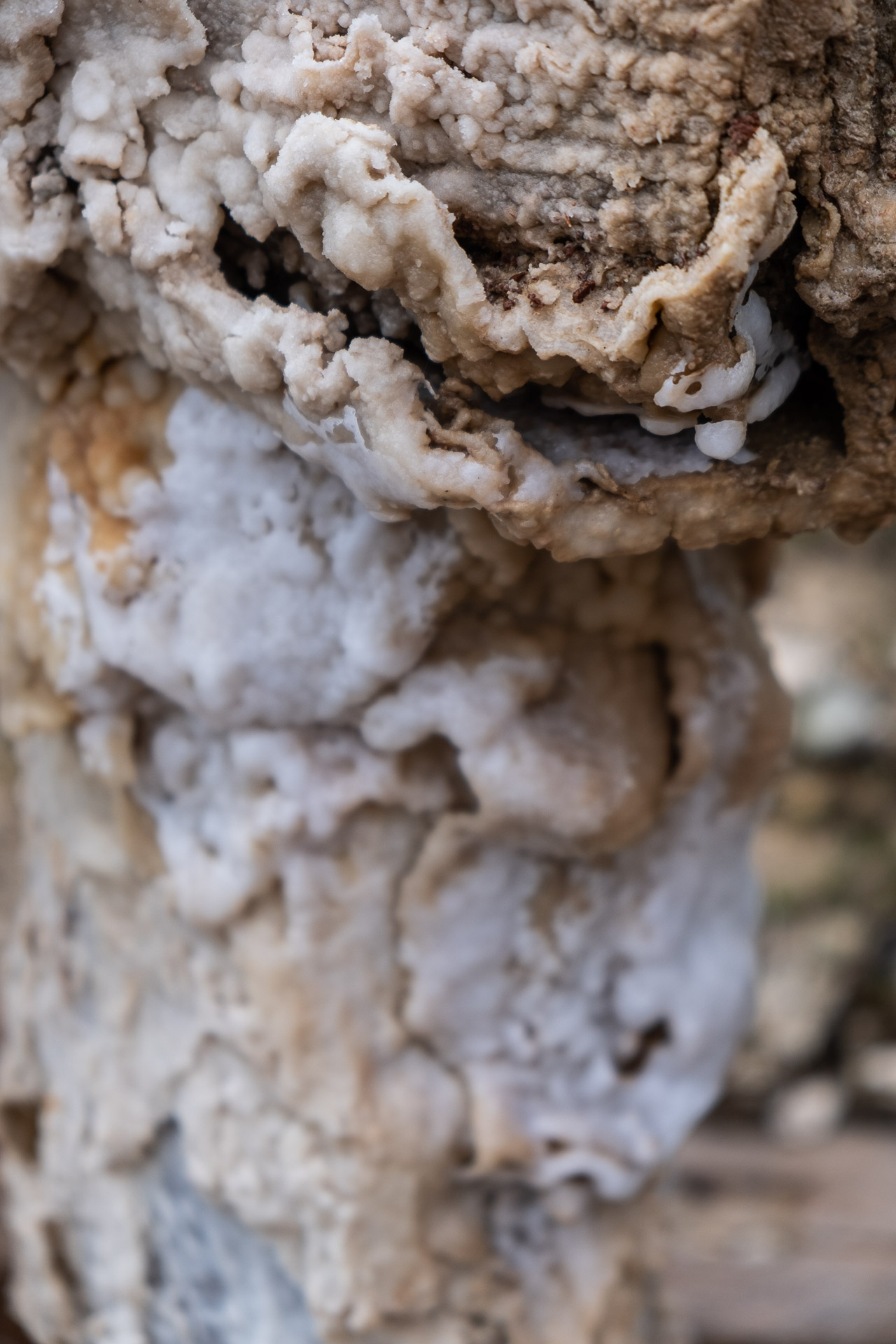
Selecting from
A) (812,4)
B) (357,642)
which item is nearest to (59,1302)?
(357,642)

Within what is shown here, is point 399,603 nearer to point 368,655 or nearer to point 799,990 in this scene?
point 368,655

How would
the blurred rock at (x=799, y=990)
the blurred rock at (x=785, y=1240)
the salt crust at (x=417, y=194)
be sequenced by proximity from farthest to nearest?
the blurred rock at (x=799, y=990), the blurred rock at (x=785, y=1240), the salt crust at (x=417, y=194)

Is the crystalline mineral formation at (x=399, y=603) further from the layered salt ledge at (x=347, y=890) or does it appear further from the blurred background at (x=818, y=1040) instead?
the blurred background at (x=818, y=1040)

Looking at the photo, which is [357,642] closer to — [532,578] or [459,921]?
→ [532,578]

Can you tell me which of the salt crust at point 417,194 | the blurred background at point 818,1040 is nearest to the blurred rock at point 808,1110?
the blurred background at point 818,1040

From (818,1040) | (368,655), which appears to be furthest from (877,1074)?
(368,655)

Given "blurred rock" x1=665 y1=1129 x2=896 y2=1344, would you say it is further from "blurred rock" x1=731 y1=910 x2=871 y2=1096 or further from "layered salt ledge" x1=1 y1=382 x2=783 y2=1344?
"layered salt ledge" x1=1 y1=382 x2=783 y2=1344
